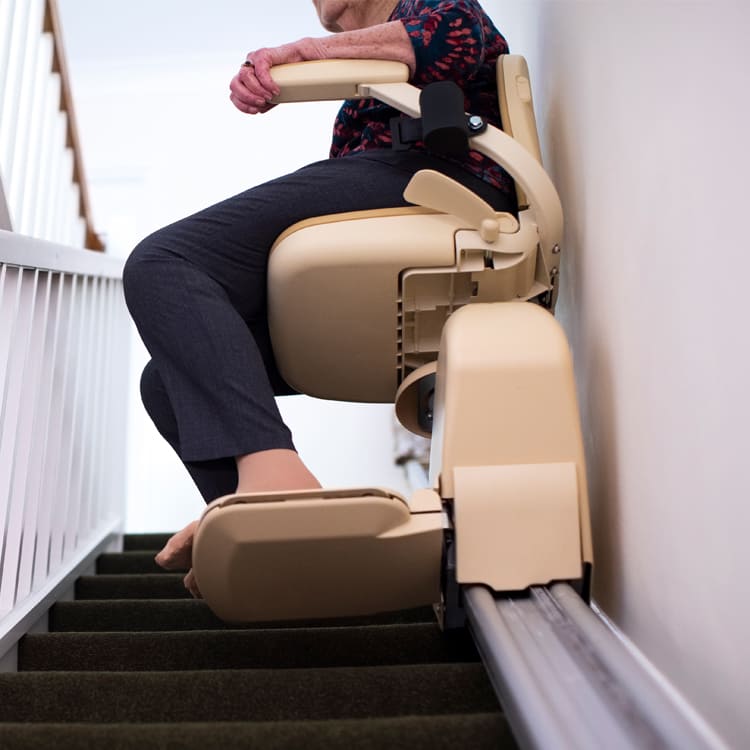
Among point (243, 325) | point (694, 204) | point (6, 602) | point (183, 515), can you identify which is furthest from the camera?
point (183, 515)

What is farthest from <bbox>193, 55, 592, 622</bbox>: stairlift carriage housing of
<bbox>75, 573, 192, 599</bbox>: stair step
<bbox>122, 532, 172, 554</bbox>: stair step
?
<bbox>122, 532, 172, 554</bbox>: stair step

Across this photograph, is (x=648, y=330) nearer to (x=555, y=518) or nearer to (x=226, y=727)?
(x=555, y=518)

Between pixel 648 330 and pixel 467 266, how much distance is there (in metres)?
0.30

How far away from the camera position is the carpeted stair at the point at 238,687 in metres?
0.75

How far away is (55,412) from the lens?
1773mm

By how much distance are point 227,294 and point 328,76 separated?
33 cm

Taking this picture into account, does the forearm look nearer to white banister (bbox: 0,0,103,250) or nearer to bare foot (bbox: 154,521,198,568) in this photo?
bare foot (bbox: 154,521,198,568)

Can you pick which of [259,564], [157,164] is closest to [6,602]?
[259,564]

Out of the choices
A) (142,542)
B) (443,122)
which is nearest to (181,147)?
(142,542)

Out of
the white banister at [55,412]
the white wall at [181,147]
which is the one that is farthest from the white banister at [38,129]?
the white wall at [181,147]

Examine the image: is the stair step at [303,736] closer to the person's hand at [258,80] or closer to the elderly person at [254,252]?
the elderly person at [254,252]

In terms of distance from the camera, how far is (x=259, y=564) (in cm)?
94

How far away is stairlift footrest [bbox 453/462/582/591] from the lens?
91 cm

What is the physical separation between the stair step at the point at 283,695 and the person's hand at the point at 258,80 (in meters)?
0.73
